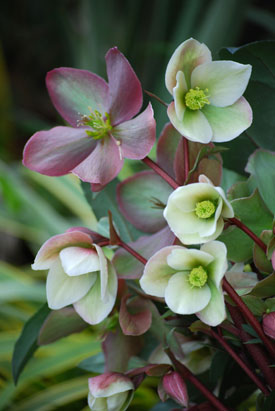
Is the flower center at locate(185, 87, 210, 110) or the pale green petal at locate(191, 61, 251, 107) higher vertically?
the pale green petal at locate(191, 61, 251, 107)

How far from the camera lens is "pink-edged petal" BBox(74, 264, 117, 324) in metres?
0.26

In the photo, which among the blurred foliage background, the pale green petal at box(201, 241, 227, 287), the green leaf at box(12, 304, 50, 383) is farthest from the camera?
the blurred foliage background

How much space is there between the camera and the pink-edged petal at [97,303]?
261mm

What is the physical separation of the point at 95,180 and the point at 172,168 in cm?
6

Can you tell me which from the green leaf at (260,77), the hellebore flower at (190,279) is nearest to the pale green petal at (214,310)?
the hellebore flower at (190,279)

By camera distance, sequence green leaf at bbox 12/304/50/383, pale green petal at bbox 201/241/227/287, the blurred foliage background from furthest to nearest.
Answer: the blurred foliage background → green leaf at bbox 12/304/50/383 → pale green petal at bbox 201/241/227/287

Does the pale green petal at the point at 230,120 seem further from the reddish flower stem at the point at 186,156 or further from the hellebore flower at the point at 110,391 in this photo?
the hellebore flower at the point at 110,391

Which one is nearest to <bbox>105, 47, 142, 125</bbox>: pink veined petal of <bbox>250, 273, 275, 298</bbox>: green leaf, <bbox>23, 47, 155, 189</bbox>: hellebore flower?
<bbox>23, 47, 155, 189</bbox>: hellebore flower

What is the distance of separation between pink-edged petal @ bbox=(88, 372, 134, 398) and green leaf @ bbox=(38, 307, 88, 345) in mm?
48

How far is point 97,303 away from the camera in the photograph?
10.4 inches

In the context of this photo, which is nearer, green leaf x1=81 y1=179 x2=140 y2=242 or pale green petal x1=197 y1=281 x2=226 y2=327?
pale green petal x1=197 y1=281 x2=226 y2=327

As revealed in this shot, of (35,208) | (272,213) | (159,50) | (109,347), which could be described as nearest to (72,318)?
(109,347)

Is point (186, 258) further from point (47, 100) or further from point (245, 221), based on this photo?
point (47, 100)

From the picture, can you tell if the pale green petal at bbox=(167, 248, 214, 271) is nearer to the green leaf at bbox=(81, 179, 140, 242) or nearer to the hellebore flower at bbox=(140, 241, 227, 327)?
the hellebore flower at bbox=(140, 241, 227, 327)
